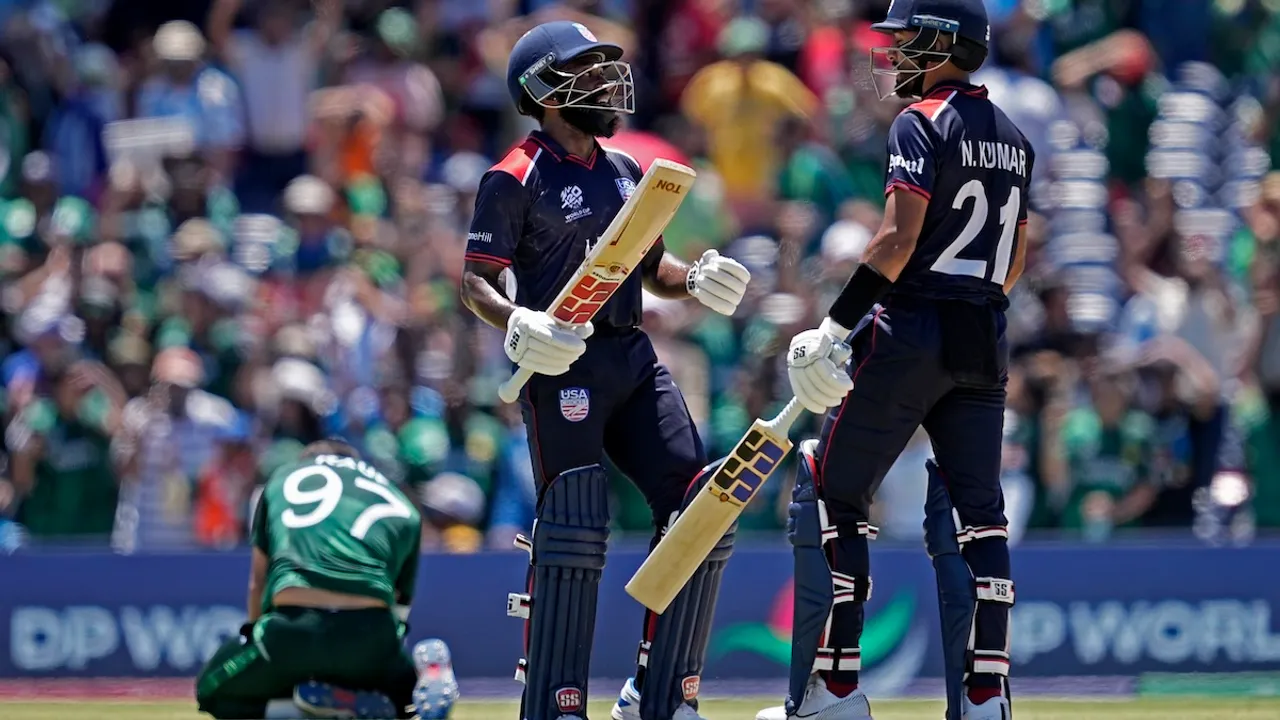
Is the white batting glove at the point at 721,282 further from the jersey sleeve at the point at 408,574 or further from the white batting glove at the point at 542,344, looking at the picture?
the jersey sleeve at the point at 408,574

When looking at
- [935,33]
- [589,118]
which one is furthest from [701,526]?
[935,33]

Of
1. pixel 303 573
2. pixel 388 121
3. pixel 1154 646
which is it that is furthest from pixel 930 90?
pixel 388 121

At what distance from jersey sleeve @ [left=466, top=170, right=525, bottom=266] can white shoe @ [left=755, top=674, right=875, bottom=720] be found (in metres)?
1.70

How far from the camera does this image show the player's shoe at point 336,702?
7.08 m

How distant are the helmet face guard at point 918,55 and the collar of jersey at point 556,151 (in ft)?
3.38

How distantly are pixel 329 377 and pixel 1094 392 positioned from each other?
4391 mm

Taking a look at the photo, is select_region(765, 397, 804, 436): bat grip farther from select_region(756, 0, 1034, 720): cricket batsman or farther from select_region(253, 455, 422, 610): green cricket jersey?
select_region(253, 455, 422, 610): green cricket jersey

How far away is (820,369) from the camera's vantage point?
6.11 meters

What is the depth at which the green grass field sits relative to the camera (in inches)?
309

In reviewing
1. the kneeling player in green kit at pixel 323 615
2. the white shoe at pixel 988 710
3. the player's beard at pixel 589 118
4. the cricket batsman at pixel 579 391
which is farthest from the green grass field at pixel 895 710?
the player's beard at pixel 589 118

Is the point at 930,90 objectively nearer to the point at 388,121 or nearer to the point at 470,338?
the point at 470,338

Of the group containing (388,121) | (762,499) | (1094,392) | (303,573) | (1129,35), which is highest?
(1129,35)

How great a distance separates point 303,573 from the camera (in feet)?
23.7

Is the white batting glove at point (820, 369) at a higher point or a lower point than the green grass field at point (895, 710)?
higher
